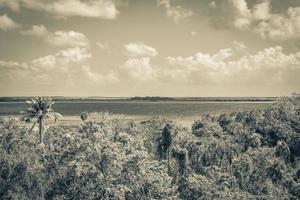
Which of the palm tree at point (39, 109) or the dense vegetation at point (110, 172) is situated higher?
the palm tree at point (39, 109)

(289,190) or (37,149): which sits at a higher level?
(37,149)

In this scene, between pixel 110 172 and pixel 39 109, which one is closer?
pixel 110 172

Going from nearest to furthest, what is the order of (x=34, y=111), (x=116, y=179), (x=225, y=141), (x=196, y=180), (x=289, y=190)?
1. (x=116, y=179)
2. (x=196, y=180)
3. (x=289, y=190)
4. (x=225, y=141)
5. (x=34, y=111)

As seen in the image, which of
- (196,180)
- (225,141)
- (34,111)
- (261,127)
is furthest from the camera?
(34,111)

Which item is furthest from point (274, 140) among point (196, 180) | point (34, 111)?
point (34, 111)

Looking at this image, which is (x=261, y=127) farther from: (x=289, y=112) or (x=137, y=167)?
(x=137, y=167)

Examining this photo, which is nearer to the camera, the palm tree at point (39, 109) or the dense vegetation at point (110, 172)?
the dense vegetation at point (110, 172)

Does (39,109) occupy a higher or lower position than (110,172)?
higher

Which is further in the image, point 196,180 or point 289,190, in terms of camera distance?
point 289,190

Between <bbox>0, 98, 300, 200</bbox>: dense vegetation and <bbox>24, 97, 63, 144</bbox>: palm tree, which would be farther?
<bbox>24, 97, 63, 144</bbox>: palm tree

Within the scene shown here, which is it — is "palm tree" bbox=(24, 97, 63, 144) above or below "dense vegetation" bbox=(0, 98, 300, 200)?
above

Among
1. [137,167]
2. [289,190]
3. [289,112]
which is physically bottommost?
[289,190]

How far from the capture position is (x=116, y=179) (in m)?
38.1

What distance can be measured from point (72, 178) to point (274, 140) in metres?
34.5
